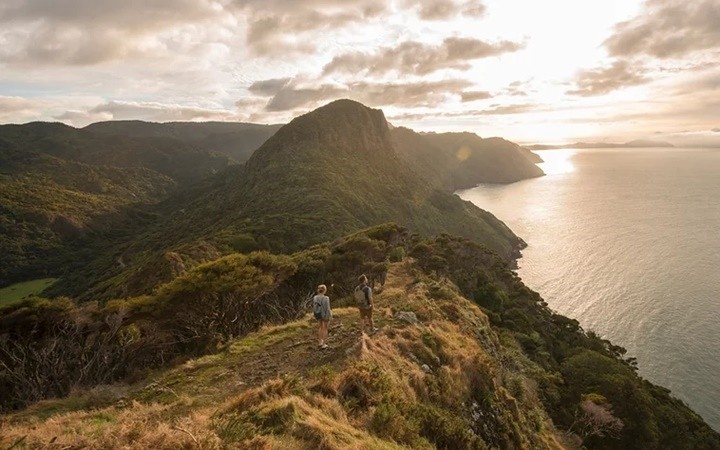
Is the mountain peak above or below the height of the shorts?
above

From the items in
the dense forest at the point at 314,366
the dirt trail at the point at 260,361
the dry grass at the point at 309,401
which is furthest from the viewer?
the dirt trail at the point at 260,361

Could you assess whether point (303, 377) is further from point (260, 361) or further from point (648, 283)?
point (648, 283)

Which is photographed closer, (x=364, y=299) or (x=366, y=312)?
→ (x=364, y=299)

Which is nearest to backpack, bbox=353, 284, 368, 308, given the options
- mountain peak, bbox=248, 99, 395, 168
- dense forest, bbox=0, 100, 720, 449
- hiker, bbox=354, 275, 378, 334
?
hiker, bbox=354, 275, 378, 334

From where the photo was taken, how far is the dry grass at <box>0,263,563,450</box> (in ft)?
31.5

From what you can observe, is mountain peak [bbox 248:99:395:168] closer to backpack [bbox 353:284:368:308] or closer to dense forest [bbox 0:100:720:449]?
dense forest [bbox 0:100:720:449]

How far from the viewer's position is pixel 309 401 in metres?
11.9

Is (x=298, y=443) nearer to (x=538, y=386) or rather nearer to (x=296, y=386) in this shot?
(x=296, y=386)

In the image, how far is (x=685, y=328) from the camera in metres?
78.2

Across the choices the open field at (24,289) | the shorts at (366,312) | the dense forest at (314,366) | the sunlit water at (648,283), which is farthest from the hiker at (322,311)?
the open field at (24,289)

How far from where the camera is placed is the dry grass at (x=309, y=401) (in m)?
9.61

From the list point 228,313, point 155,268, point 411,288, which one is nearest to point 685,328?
point 411,288

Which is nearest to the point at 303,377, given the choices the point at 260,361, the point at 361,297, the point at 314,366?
the point at 314,366

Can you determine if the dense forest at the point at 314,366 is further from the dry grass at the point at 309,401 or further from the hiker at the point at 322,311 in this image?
the hiker at the point at 322,311
